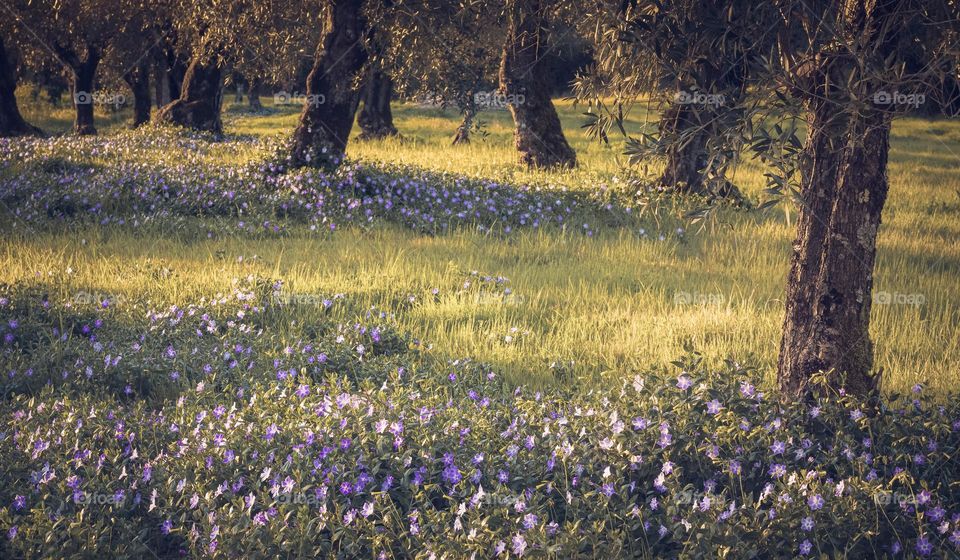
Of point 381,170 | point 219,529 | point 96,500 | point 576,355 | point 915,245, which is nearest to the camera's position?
point 219,529

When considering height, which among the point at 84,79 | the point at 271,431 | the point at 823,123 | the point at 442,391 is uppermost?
the point at 84,79

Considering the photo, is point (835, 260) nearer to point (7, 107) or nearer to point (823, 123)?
point (823, 123)

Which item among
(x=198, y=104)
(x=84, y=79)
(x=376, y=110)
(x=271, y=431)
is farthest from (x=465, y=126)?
(x=84, y=79)

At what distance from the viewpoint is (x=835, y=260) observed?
18.7ft

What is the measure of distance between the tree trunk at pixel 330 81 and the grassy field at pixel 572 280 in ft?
12.5

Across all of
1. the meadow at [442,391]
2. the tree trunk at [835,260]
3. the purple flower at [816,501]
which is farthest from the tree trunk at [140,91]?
the purple flower at [816,501]

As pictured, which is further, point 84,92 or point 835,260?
point 84,92

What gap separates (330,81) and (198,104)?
13.9m

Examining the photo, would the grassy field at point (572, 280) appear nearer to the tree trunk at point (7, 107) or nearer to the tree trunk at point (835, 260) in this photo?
the tree trunk at point (835, 260)

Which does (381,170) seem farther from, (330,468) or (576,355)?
(330,468)

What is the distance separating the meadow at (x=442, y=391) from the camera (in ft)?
14.6

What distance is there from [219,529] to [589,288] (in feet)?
20.2

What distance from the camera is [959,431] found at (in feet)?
17.1

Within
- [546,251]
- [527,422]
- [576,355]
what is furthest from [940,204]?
[527,422]
